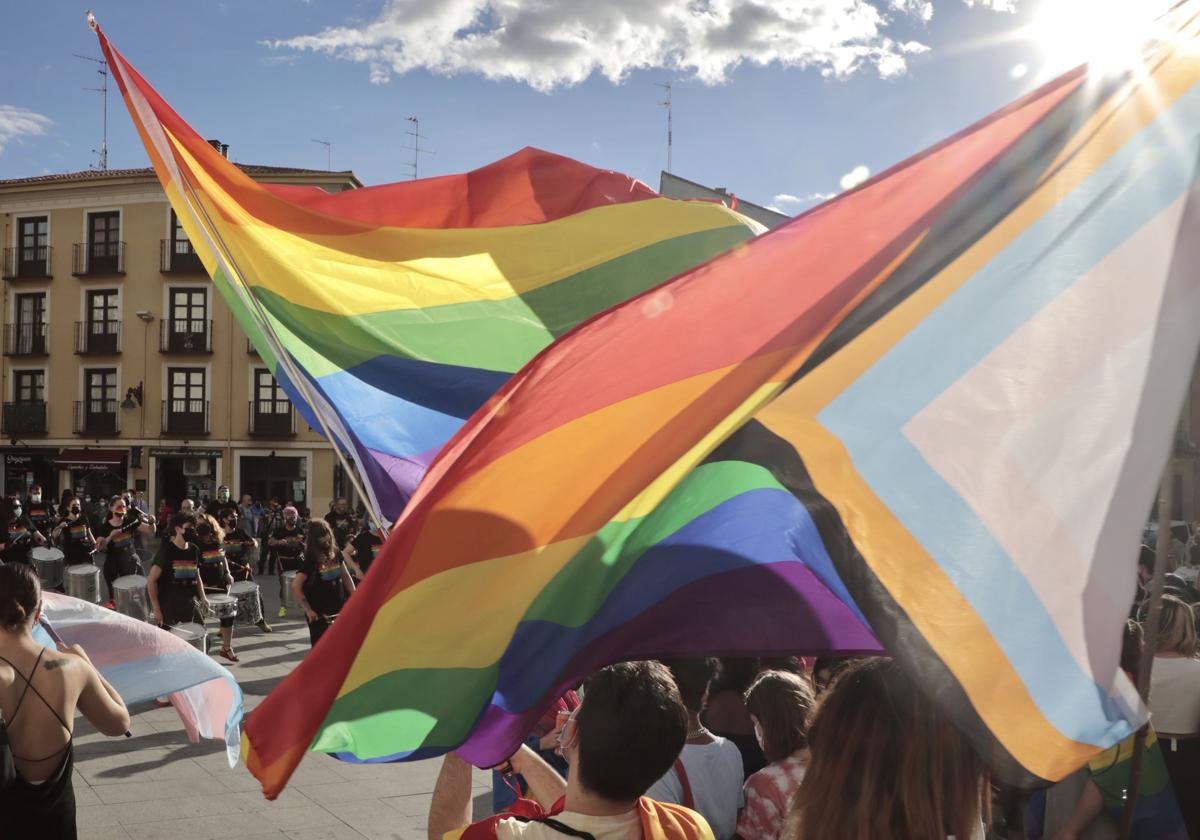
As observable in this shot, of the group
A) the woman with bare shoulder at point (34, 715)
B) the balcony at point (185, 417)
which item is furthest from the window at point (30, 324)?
the woman with bare shoulder at point (34, 715)

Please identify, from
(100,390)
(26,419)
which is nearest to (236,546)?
(100,390)

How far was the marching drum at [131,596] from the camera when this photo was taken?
1045 centimetres

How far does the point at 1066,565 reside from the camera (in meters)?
1.70

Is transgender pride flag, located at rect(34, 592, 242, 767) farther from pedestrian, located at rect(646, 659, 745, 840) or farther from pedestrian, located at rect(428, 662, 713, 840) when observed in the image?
pedestrian, located at rect(428, 662, 713, 840)

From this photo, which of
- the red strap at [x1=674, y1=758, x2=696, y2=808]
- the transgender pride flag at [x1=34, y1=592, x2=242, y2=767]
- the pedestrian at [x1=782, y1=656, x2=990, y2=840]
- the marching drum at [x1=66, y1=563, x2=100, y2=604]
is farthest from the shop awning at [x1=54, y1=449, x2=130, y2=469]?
the pedestrian at [x1=782, y1=656, x2=990, y2=840]

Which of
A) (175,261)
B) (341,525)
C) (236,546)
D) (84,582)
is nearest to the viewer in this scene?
(84,582)

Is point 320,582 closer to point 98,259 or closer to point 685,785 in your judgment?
point 685,785

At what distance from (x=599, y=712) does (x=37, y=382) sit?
40754mm

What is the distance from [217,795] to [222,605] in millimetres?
3874

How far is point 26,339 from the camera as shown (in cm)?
3725

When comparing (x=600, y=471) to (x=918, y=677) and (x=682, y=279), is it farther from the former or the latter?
(x=918, y=677)

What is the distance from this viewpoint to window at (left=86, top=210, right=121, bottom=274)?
36.3 m

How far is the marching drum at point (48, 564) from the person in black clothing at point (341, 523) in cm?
387

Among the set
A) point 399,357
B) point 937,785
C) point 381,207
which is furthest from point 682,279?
point 381,207
